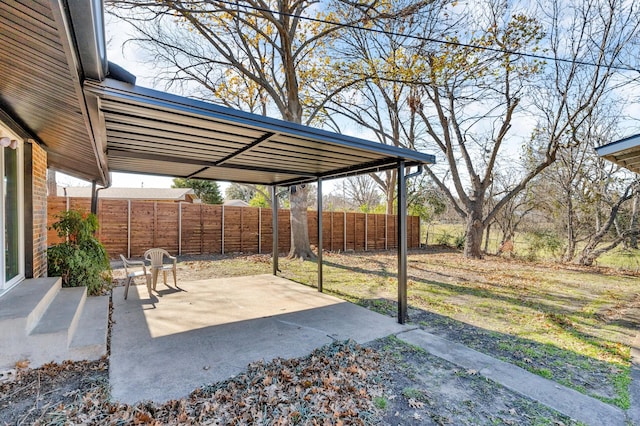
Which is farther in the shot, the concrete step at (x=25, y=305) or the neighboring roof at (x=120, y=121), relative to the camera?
the concrete step at (x=25, y=305)

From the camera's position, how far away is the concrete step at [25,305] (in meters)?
2.94

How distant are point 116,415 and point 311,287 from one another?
4.64 m

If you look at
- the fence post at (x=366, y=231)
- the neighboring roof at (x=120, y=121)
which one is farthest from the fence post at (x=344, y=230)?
the neighboring roof at (x=120, y=121)

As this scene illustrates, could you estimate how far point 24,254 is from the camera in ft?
14.3

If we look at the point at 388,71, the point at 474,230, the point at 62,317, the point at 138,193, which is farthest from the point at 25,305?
the point at 138,193

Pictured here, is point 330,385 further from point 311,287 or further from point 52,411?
point 311,287

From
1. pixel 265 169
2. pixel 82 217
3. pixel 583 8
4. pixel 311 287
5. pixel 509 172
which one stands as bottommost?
pixel 311 287

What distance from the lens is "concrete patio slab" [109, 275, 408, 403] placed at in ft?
9.57

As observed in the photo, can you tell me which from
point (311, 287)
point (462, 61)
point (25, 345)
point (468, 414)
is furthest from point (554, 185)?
point (25, 345)

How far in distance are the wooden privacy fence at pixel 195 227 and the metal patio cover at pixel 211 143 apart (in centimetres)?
471

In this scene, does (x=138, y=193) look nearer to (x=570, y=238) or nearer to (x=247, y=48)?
(x=247, y=48)

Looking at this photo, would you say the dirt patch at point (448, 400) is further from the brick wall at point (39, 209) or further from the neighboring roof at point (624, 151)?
the brick wall at point (39, 209)

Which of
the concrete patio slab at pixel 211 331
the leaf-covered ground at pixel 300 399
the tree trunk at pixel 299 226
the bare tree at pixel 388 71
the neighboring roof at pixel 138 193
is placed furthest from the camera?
the neighboring roof at pixel 138 193

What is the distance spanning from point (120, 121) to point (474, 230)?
1273 centimetres
